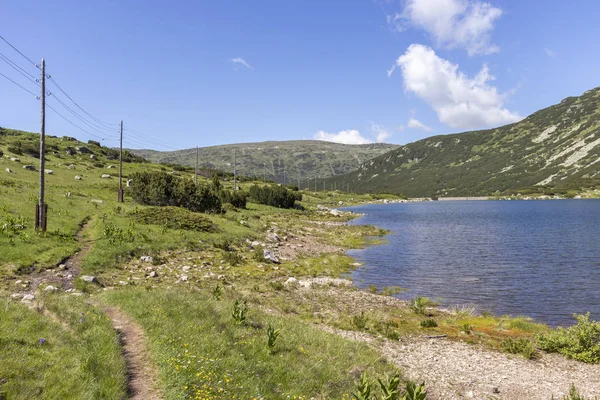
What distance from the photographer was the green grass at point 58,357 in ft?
25.0

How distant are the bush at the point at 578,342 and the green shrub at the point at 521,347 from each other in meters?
0.80

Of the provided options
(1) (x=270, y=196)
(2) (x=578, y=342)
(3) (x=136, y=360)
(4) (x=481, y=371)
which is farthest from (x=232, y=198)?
(3) (x=136, y=360)

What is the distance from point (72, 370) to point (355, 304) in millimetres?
17073

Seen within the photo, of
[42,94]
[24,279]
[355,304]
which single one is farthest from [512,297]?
[42,94]

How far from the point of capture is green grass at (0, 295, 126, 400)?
7.61m

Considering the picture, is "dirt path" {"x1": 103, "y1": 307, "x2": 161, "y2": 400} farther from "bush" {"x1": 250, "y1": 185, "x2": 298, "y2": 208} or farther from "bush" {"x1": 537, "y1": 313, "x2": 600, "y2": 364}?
"bush" {"x1": 250, "y1": 185, "x2": 298, "y2": 208}

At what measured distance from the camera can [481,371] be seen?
47.1ft

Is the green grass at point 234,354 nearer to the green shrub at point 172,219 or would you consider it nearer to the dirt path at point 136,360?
the dirt path at point 136,360

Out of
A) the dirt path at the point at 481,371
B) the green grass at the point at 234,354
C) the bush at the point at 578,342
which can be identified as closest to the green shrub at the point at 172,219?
the green grass at the point at 234,354

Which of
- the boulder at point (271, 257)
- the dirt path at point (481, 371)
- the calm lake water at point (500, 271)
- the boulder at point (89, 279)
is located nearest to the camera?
the dirt path at point (481, 371)

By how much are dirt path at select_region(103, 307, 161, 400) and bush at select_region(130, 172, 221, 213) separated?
113ft

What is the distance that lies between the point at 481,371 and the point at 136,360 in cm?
1239

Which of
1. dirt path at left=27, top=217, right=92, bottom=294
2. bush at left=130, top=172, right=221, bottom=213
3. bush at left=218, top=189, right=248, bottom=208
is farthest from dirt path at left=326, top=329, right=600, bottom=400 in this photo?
bush at left=218, top=189, right=248, bottom=208

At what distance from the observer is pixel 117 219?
112ft
